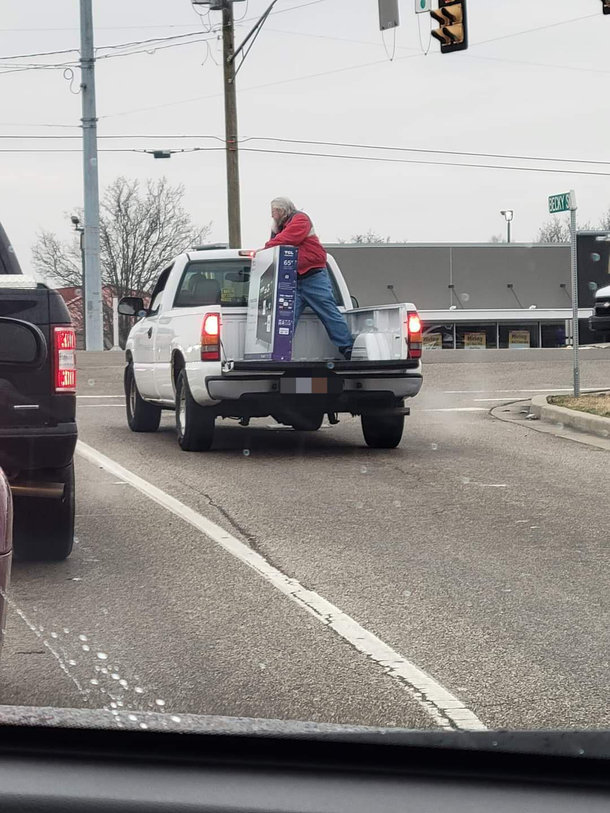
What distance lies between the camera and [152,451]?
11227 mm

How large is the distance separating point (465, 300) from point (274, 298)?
48151mm

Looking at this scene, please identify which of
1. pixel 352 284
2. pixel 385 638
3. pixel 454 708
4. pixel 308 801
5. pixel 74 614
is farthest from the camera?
pixel 352 284

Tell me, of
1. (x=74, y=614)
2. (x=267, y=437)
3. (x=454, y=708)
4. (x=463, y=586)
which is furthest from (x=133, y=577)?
(x=267, y=437)

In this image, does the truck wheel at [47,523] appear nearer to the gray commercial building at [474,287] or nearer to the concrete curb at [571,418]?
the concrete curb at [571,418]

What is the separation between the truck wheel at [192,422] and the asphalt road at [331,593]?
27cm

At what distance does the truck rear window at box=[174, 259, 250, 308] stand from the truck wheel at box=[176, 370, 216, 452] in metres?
1.04

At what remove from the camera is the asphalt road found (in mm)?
3947

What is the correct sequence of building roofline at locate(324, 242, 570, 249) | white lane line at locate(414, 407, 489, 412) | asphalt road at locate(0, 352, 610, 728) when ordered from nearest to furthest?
asphalt road at locate(0, 352, 610, 728), white lane line at locate(414, 407, 489, 412), building roofline at locate(324, 242, 570, 249)

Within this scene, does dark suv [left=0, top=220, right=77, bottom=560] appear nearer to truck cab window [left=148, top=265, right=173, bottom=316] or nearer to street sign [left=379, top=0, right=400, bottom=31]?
truck cab window [left=148, top=265, right=173, bottom=316]

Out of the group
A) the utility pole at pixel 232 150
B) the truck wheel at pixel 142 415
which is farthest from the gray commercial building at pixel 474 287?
the truck wheel at pixel 142 415

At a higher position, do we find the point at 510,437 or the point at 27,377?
the point at 27,377

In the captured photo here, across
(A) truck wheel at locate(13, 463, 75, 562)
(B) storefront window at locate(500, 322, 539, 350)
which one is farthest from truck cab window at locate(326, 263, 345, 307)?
(B) storefront window at locate(500, 322, 539, 350)

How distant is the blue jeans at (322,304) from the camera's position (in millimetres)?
11250

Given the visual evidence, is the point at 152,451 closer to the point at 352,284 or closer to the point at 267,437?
the point at 267,437
